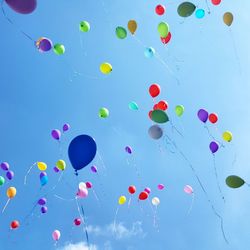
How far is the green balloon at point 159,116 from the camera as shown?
7947 millimetres

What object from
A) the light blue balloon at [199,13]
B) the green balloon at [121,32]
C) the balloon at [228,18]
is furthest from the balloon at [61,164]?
the balloon at [228,18]

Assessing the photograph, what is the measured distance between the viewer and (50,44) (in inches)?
318

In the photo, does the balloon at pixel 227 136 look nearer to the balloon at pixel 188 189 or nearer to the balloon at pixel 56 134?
the balloon at pixel 188 189

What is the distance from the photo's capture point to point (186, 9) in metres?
8.22

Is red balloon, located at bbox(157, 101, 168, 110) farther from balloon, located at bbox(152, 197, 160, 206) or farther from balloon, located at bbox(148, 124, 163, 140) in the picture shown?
balloon, located at bbox(152, 197, 160, 206)

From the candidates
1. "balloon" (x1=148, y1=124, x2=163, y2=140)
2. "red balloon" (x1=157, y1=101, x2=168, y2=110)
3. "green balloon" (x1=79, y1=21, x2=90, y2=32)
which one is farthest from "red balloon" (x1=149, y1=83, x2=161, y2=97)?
"green balloon" (x1=79, y1=21, x2=90, y2=32)

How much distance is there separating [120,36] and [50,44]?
1671mm

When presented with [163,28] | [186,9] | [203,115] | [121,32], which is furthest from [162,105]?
[186,9]

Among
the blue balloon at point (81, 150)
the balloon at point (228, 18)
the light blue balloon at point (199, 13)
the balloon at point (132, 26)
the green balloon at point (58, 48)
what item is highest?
the balloon at point (228, 18)

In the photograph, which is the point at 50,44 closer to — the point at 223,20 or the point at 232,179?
the point at 223,20

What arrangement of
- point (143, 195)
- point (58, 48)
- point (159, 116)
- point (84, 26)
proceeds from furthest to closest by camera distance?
point (143, 195), point (84, 26), point (58, 48), point (159, 116)

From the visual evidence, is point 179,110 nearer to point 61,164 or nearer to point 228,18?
point 228,18

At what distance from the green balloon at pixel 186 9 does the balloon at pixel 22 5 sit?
347cm

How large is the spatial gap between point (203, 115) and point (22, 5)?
16.6ft
